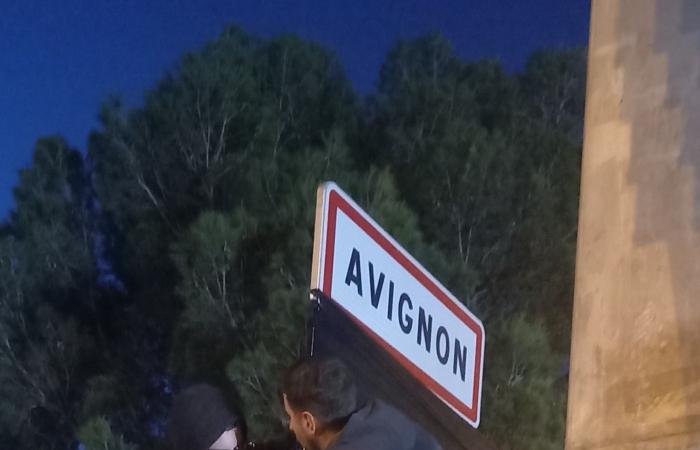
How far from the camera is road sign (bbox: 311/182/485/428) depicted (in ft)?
8.04

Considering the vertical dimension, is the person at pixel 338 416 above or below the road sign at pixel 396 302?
below

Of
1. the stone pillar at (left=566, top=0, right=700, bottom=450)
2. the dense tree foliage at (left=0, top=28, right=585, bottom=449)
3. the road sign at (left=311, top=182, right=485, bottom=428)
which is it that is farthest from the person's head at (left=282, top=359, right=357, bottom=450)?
the dense tree foliage at (left=0, top=28, right=585, bottom=449)

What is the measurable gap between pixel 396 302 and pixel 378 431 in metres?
0.47

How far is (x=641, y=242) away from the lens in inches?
125

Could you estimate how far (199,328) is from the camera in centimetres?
1356

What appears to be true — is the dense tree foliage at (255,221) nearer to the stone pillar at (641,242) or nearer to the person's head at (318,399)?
the stone pillar at (641,242)

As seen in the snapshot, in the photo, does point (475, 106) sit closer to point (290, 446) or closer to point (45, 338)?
point (45, 338)

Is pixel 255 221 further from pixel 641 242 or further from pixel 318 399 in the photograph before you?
pixel 318 399

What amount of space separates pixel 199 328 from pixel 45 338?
4038 mm

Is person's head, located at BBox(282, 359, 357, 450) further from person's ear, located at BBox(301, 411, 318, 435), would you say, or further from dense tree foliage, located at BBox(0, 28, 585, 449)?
dense tree foliage, located at BBox(0, 28, 585, 449)

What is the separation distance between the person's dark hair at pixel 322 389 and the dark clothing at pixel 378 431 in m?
0.04

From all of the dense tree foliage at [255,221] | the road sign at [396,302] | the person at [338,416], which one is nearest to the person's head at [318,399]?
the person at [338,416]

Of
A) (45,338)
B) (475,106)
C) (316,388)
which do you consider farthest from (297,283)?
(316,388)

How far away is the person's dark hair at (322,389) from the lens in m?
2.27
